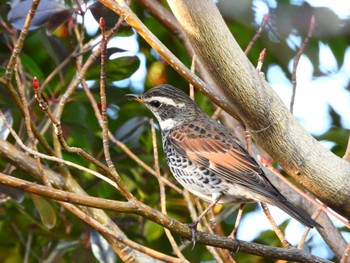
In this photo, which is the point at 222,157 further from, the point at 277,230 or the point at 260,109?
the point at 260,109

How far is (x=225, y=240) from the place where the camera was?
3838 mm

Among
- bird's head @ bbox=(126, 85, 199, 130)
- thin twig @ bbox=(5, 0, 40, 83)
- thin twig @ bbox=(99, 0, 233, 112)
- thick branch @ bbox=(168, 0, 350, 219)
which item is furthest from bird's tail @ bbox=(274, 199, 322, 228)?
thin twig @ bbox=(5, 0, 40, 83)

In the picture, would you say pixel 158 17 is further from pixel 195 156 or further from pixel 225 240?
pixel 225 240

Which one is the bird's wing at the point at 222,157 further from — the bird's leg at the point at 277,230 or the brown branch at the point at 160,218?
the brown branch at the point at 160,218

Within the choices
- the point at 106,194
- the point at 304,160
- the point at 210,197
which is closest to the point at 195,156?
the point at 210,197

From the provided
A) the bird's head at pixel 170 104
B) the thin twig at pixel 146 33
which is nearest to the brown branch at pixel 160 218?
the thin twig at pixel 146 33

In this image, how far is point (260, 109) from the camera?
145 inches

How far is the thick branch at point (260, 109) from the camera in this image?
142 inches

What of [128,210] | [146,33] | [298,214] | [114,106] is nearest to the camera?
[128,210]

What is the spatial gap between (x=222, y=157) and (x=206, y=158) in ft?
0.34

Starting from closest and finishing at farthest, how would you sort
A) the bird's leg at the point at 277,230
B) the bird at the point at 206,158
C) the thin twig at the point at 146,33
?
the thin twig at the point at 146,33
the bird's leg at the point at 277,230
the bird at the point at 206,158

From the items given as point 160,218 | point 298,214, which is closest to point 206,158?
point 298,214

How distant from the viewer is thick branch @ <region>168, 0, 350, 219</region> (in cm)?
360

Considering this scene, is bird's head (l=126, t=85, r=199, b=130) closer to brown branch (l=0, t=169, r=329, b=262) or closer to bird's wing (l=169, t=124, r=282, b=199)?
bird's wing (l=169, t=124, r=282, b=199)
